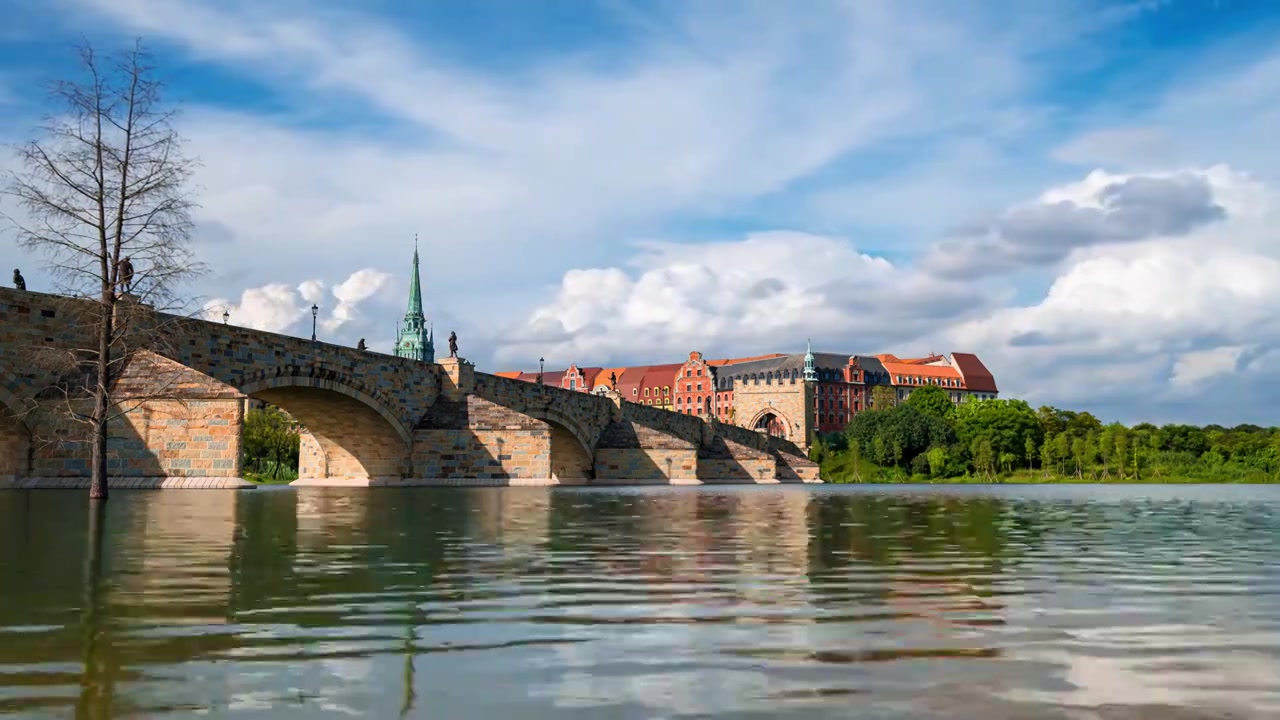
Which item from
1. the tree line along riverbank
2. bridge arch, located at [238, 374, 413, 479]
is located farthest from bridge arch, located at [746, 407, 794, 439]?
bridge arch, located at [238, 374, 413, 479]

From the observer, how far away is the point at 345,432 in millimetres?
41656

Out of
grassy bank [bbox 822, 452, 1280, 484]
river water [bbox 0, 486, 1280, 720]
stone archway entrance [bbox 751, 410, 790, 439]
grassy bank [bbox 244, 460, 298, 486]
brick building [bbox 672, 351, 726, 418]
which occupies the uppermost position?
brick building [bbox 672, 351, 726, 418]

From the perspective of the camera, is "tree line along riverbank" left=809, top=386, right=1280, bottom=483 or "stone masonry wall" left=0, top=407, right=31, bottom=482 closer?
"stone masonry wall" left=0, top=407, right=31, bottom=482

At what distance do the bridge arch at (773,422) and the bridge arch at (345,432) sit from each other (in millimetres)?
75188

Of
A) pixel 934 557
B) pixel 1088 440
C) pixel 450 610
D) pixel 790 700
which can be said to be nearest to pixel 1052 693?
pixel 790 700

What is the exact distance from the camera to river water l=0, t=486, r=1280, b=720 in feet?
11.4

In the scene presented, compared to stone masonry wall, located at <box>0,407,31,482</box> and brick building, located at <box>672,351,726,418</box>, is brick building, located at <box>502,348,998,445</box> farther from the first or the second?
stone masonry wall, located at <box>0,407,31,482</box>

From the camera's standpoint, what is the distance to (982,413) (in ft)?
337

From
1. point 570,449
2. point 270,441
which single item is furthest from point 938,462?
point 270,441

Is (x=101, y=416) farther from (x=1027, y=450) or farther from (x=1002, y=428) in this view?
(x=1002, y=428)

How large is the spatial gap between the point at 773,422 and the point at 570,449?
66282mm

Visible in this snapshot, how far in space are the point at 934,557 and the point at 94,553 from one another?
281 inches

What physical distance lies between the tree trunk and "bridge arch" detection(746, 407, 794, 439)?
308 feet

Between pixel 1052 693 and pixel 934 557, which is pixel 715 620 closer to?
pixel 1052 693
